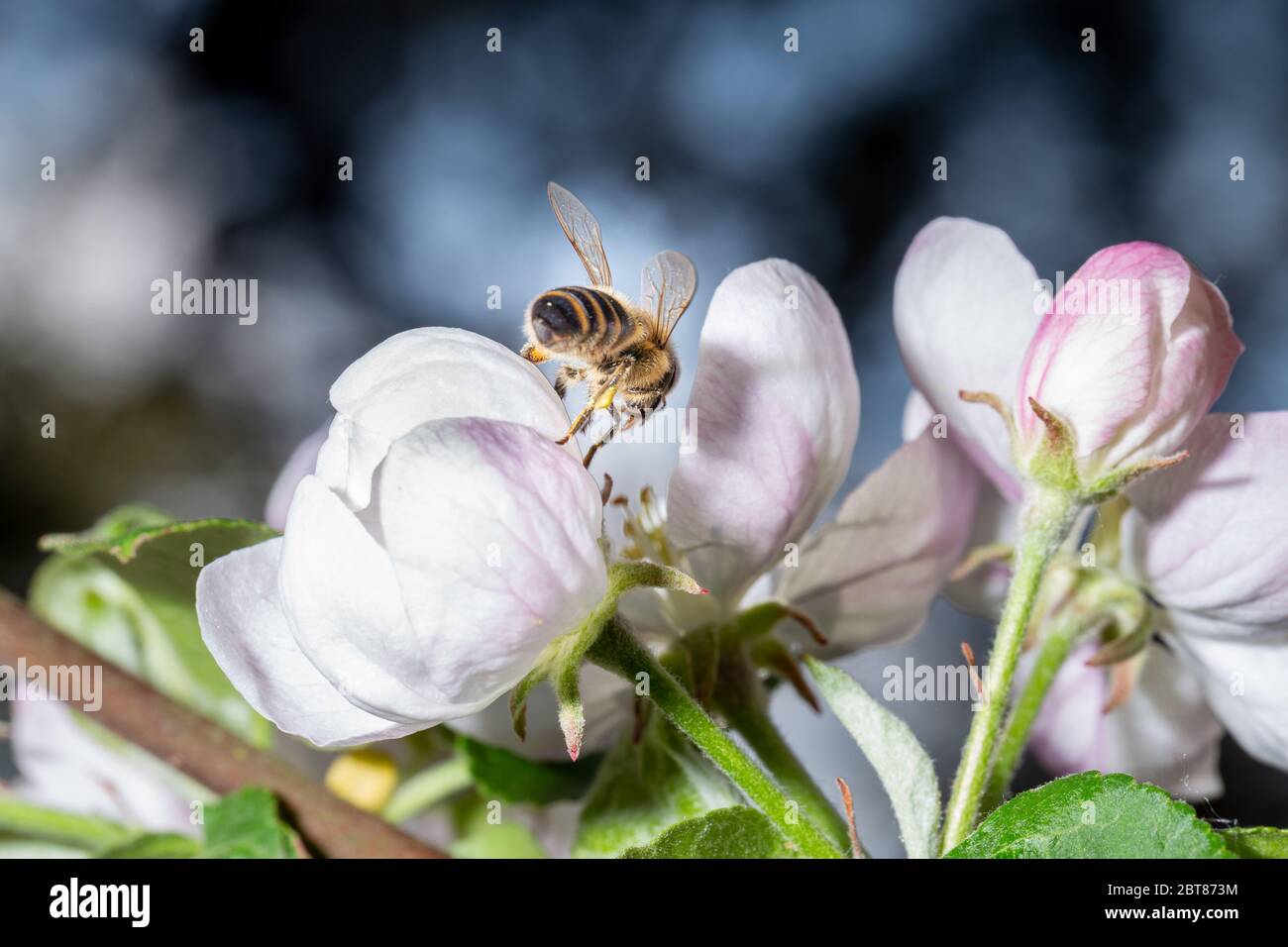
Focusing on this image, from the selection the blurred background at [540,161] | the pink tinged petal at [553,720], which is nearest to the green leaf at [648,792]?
the pink tinged petal at [553,720]

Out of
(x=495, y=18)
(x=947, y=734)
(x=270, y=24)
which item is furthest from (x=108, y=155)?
(x=947, y=734)

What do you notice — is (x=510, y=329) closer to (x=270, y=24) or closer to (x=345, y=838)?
(x=270, y=24)

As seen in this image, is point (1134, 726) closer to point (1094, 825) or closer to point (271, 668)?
point (1094, 825)

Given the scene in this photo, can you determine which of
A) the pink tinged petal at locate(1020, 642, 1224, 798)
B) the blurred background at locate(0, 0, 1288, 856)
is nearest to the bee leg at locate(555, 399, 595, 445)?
the pink tinged petal at locate(1020, 642, 1224, 798)

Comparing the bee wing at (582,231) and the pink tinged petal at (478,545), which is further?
the bee wing at (582,231)

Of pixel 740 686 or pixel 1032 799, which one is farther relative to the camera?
pixel 740 686

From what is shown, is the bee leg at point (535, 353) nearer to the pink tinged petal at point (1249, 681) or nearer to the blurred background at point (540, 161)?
the pink tinged petal at point (1249, 681)

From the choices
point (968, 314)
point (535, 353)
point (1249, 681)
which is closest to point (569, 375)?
point (535, 353)

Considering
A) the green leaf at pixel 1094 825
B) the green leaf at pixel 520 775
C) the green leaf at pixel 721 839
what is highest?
the green leaf at pixel 1094 825
